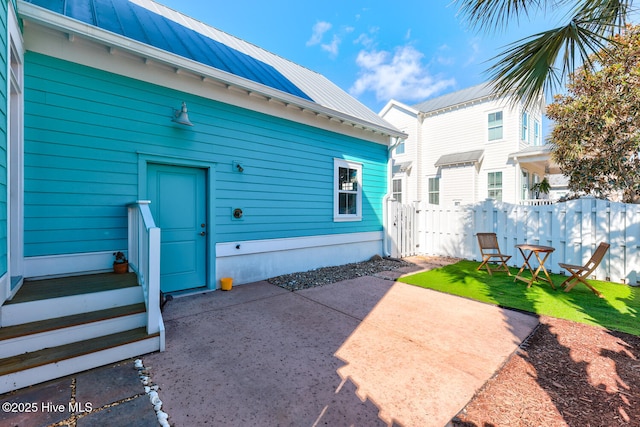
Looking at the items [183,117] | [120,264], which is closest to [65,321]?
[120,264]

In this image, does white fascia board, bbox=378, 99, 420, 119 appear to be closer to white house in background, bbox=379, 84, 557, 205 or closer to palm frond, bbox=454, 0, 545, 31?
white house in background, bbox=379, 84, 557, 205

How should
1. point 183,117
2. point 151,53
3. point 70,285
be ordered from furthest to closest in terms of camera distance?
1. point 183,117
2. point 151,53
3. point 70,285

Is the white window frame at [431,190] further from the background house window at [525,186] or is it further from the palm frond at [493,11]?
the palm frond at [493,11]

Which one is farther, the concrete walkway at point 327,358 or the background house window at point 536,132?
the background house window at point 536,132

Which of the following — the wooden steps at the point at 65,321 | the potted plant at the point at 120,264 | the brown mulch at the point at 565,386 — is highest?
the potted plant at the point at 120,264

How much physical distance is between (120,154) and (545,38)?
16.8ft

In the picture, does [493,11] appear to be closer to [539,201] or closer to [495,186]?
[539,201]

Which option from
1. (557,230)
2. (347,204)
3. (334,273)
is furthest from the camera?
(347,204)

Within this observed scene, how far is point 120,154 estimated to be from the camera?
4020 mm

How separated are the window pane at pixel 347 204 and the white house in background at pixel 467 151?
521 centimetres

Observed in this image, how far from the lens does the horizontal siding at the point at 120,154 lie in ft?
11.5

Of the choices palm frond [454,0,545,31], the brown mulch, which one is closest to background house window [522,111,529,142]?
the brown mulch

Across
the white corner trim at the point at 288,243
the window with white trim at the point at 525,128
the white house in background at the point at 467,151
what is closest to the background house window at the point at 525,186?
the white house in background at the point at 467,151

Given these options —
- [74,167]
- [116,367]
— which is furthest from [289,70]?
[116,367]
